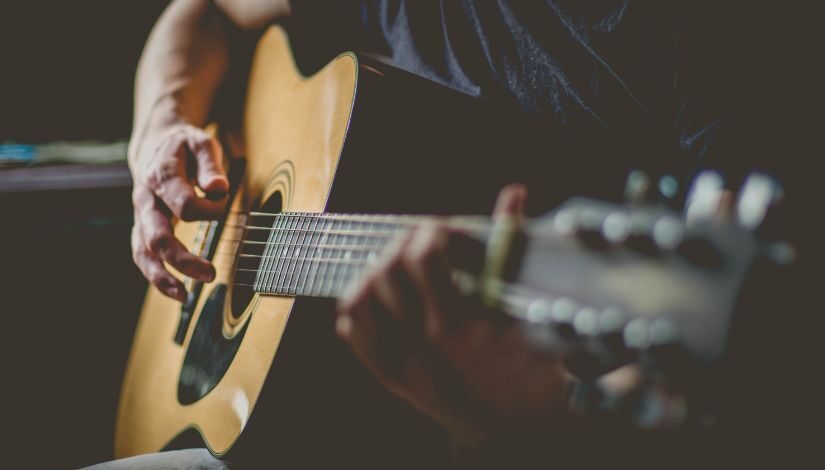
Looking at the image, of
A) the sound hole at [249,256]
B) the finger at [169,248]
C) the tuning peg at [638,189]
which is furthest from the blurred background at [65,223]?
the tuning peg at [638,189]

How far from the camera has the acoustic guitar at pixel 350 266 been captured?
14.9 inches

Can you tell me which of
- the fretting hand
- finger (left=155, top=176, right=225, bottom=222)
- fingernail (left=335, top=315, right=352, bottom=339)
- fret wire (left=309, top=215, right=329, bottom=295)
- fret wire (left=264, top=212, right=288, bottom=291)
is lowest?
finger (left=155, top=176, right=225, bottom=222)

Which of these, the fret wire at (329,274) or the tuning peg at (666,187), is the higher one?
the tuning peg at (666,187)

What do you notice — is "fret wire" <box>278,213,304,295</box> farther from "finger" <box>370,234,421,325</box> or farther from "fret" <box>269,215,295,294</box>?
"finger" <box>370,234,421,325</box>

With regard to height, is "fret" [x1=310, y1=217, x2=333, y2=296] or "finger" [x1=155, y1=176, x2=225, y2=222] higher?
"fret" [x1=310, y1=217, x2=333, y2=296]

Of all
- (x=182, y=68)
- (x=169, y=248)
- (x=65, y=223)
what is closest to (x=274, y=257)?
(x=169, y=248)

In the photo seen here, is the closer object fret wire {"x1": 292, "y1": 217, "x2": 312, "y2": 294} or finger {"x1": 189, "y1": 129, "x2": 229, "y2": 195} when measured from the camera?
fret wire {"x1": 292, "y1": 217, "x2": 312, "y2": 294}

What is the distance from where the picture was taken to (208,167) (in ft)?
3.18

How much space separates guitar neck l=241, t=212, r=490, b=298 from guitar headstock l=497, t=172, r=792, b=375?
2.7 inches

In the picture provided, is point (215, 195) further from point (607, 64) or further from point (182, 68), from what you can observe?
point (607, 64)

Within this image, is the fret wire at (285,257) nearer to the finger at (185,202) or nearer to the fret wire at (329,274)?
the fret wire at (329,274)

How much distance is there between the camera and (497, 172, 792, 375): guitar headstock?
35cm

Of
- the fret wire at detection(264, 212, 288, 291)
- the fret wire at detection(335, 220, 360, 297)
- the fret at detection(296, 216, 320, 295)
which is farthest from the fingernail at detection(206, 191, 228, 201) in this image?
the fret wire at detection(335, 220, 360, 297)

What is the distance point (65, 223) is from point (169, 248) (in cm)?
108
